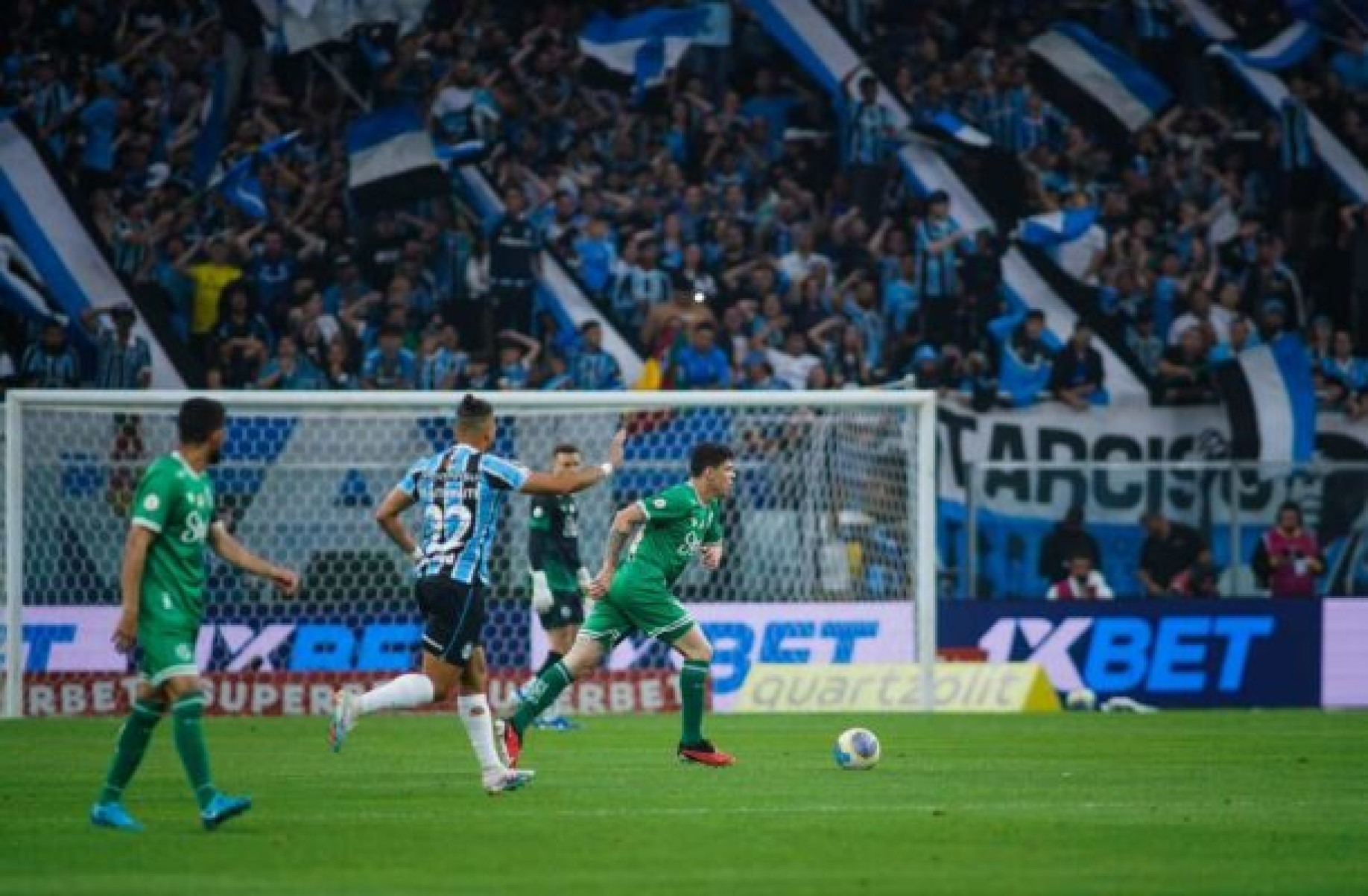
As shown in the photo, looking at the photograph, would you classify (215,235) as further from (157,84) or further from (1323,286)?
(1323,286)

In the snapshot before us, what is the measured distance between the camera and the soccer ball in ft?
49.6

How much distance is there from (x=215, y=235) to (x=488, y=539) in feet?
47.4

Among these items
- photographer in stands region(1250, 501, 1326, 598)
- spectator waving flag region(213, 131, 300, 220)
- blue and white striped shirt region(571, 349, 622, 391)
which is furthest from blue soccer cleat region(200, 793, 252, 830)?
spectator waving flag region(213, 131, 300, 220)

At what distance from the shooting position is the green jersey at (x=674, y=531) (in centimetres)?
1628

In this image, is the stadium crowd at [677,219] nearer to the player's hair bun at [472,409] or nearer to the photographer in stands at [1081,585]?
the photographer in stands at [1081,585]

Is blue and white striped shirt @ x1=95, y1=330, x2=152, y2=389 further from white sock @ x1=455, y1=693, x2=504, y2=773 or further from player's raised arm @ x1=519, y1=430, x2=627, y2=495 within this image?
player's raised arm @ x1=519, y1=430, x2=627, y2=495

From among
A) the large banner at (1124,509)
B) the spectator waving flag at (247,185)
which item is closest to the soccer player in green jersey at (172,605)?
the large banner at (1124,509)

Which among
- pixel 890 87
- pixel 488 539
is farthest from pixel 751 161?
pixel 488 539

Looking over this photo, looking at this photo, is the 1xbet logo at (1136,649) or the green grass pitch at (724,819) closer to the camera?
the green grass pitch at (724,819)

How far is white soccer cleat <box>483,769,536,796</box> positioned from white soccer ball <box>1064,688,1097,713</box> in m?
11.4

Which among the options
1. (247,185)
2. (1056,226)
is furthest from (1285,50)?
(247,185)

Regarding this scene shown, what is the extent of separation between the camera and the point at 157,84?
28.2 metres

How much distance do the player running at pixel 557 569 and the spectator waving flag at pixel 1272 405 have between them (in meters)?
9.32

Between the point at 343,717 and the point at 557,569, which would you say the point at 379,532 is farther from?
the point at 343,717
